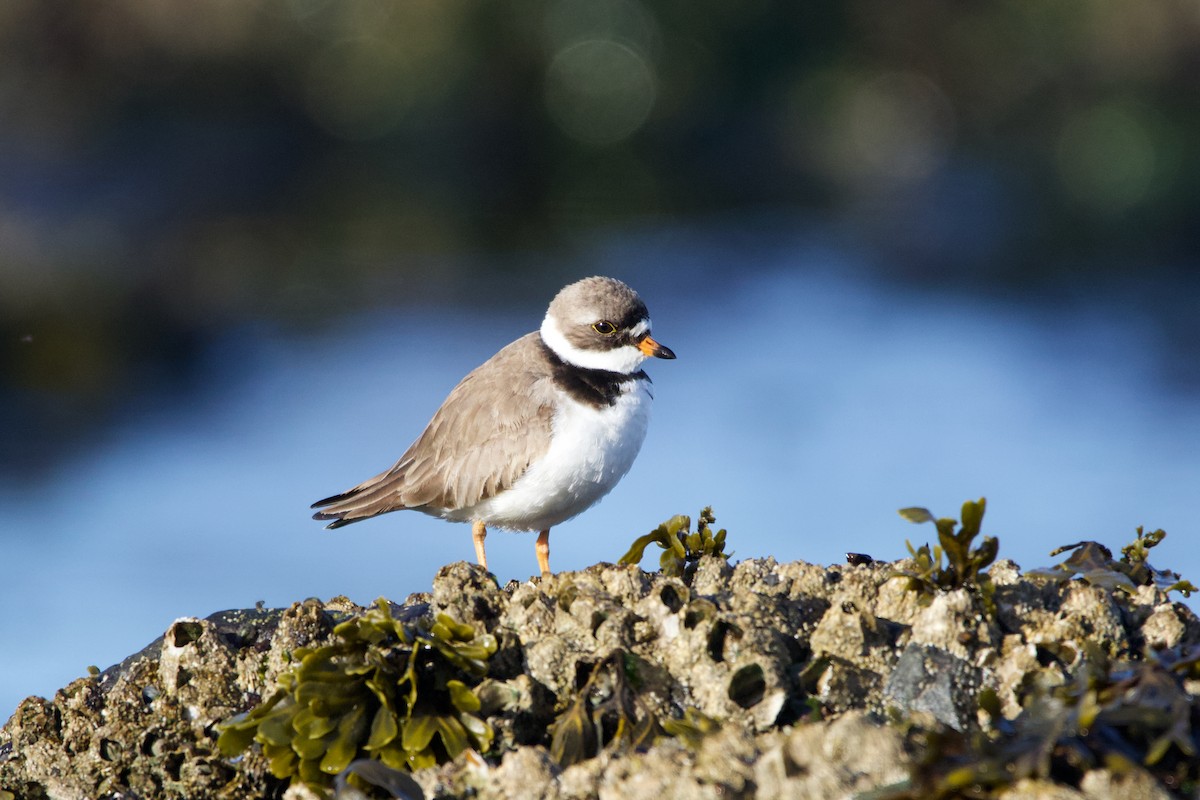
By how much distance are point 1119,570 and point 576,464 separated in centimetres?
256

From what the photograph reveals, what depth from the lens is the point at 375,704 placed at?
2992mm

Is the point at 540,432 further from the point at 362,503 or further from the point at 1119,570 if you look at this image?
the point at 1119,570

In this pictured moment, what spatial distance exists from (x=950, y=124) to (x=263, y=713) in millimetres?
14093

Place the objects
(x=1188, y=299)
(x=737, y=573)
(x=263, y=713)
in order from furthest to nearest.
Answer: (x=1188, y=299)
(x=737, y=573)
(x=263, y=713)

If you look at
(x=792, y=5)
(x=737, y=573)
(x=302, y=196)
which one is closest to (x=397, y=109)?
(x=302, y=196)

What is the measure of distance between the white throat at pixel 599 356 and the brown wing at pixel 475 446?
11 cm

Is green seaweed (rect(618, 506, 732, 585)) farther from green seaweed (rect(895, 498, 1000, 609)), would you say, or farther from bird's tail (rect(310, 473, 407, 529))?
bird's tail (rect(310, 473, 407, 529))

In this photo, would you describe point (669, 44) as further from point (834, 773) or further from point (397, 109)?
point (834, 773)

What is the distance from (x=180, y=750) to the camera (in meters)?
3.21

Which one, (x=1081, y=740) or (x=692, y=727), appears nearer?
(x=1081, y=740)

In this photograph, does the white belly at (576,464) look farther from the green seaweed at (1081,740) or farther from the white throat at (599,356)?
the green seaweed at (1081,740)

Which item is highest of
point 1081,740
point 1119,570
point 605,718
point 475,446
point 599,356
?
point 599,356

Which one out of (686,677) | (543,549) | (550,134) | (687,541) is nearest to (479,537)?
(543,549)

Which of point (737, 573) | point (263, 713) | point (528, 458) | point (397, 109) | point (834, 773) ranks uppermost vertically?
point (397, 109)
